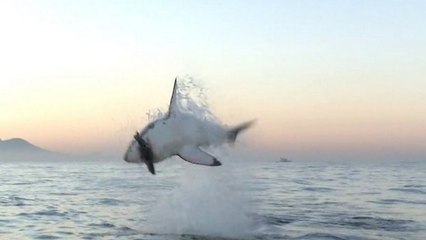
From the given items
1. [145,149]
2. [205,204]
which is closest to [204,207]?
[205,204]

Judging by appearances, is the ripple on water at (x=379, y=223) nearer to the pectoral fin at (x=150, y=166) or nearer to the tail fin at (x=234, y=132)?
the tail fin at (x=234, y=132)

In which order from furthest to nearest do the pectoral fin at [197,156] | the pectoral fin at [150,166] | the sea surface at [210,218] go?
the sea surface at [210,218]
the pectoral fin at [150,166]
the pectoral fin at [197,156]

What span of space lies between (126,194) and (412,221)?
18373 millimetres

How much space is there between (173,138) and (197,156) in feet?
3.85

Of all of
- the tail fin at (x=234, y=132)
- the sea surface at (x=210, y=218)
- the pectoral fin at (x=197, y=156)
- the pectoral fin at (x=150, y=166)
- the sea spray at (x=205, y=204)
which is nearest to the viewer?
the pectoral fin at (x=197, y=156)

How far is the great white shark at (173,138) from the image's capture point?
1498 centimetres

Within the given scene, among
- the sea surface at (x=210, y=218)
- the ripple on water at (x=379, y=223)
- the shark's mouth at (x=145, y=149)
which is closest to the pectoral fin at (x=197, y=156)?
the shark's mouth at (x=145, y=149)

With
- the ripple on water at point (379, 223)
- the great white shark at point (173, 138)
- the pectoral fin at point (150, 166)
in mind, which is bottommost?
the ripple on water at point (379, 223)

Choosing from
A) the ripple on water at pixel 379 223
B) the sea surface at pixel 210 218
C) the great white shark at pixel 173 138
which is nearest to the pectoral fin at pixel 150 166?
the great white shark at pixel 173 138

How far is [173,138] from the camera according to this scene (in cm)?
1534

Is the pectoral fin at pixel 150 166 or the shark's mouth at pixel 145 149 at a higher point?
the shark's mouth at pixel 145 149

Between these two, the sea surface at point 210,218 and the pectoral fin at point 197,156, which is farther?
the sea surface at point 210,218

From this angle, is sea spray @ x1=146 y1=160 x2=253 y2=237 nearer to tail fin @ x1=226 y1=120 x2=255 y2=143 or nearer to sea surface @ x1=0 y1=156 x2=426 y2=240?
sea surface @ x1=0 y1=156 x2=426 y2=240

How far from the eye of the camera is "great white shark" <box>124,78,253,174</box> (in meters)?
15.0
